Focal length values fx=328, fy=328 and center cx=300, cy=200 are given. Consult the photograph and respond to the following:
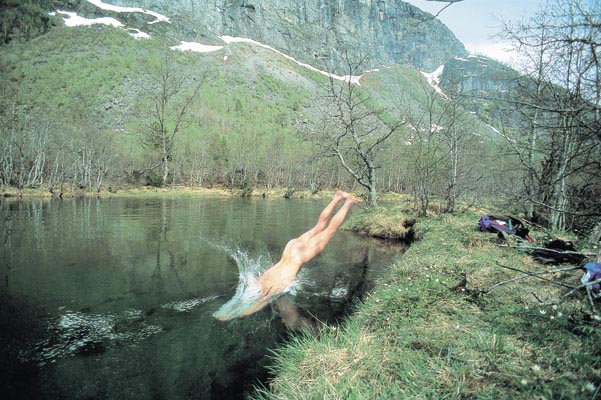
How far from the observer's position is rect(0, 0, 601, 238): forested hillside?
1814cm

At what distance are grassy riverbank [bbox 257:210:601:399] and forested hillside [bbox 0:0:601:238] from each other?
11.2 ft

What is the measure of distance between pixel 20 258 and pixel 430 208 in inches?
778

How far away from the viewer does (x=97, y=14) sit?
112m

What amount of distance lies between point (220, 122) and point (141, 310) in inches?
3346

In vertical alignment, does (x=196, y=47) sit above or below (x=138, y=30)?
above

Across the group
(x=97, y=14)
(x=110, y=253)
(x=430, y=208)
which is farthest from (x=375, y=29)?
(x=110, y=253)

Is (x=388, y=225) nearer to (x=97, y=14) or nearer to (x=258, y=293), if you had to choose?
(x=258, y=293)

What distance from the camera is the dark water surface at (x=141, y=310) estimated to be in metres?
3.96

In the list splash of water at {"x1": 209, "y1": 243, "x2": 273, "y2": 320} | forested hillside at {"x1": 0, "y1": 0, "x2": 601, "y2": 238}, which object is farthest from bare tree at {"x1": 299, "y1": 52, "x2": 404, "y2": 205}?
splash of water at {"x1": 209, "y1": 243, "x2": 273, "y2": 320}

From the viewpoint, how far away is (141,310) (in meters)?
5.95

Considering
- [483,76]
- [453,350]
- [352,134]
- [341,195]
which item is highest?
[483,76]

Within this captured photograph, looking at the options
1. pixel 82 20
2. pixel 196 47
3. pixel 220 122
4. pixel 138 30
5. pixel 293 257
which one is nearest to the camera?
pixel 293 257

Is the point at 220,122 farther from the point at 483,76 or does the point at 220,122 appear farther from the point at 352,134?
the point at 483,76

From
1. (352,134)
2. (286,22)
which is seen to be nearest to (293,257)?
(352,134)
